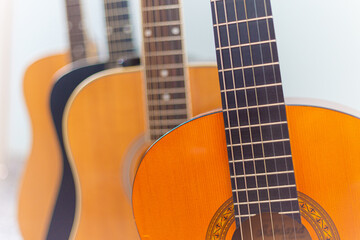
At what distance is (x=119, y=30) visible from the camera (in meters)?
1.08

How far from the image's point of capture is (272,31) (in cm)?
62

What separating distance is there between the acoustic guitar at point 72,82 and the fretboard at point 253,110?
0.44 m

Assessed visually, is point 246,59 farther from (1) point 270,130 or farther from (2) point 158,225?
(2) point 158,225

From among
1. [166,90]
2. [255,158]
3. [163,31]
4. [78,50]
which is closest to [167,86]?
[166,90]

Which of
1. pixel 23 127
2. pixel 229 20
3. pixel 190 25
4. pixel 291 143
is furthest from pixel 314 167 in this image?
pixel 23 127

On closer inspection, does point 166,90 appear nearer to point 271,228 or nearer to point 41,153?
point 271,228

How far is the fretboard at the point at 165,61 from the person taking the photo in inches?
35.1

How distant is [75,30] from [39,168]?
46 centimetres

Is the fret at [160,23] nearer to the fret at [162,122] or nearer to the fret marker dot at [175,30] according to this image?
the fret marker dot at [175,30]

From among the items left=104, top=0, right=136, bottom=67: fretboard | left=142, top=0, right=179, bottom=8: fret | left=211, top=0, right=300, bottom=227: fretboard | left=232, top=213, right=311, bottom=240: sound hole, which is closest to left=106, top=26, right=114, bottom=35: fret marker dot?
left=104, top=0, right=136, bottom=67: fretboard

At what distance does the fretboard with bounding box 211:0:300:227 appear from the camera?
630 millimetres

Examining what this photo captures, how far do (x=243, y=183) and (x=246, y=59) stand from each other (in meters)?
0.22

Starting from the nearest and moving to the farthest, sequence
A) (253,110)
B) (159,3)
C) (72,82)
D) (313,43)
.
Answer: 1. (253,110)
2. (159,3)
3. (72,82)
4. (313,43)

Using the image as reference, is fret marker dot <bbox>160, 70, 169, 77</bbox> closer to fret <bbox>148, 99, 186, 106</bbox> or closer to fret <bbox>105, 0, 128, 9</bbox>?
fret <bbox>148, 99, 186, 106</bbox>
